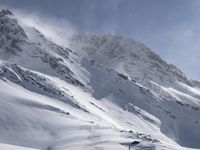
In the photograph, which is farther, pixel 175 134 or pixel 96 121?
pixel 175 134

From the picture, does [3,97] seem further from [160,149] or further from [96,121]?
[160,149]

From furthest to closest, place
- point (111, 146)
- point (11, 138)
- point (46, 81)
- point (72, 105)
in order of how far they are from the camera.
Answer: point (46, 81)
point (72, 105)
point (11, 138)
point (111, 146)

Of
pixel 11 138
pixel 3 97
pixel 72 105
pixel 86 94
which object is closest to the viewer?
pixel 11 138

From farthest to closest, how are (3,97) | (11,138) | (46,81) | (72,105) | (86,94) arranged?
(86,94), (46,81), (72,105), (3,97), (11,138)

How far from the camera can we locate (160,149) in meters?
110

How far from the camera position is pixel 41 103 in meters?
145

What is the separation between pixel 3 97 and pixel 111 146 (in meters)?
43.7

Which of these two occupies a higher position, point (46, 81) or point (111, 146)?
point (46, 81)

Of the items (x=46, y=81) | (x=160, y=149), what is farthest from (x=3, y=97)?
(x=160, y=149)

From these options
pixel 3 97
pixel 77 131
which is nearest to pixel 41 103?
pixel 3 97

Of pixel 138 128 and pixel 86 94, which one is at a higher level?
pixel 86 94

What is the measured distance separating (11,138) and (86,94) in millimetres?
75508

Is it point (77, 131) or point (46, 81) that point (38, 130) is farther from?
point (46, 81)

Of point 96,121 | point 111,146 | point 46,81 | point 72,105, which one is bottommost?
point 111,146
